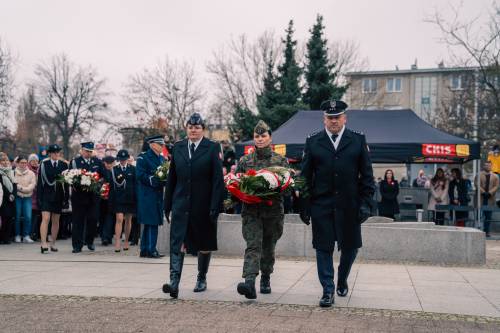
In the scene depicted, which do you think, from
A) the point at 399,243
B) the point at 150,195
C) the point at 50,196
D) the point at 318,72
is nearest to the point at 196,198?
the point at 150,195

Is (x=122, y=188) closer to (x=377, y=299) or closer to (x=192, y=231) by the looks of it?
(x=192, y=231)

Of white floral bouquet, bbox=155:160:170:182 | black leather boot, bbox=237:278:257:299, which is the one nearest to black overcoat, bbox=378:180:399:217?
white floral bouquet, bbox=155:160:170:182

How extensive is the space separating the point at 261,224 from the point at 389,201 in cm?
1224

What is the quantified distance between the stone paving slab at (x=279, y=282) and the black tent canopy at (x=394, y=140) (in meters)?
6.89

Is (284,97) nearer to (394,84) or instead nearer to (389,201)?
(389,201)

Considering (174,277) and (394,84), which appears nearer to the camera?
(174,277)

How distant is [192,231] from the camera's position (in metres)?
7.28

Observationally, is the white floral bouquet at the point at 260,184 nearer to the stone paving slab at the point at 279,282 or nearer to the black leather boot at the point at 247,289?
the black leather boot at the point at 247,289

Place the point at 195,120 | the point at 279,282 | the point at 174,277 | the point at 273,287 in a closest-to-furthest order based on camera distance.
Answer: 1. the point at 174,277
2. the point at 195,120
3. the point at 273,287
4. the point at 279,282

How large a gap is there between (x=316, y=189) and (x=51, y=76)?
6307cm

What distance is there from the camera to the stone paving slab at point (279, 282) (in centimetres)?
708

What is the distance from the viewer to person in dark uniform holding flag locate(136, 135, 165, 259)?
36.5 ft

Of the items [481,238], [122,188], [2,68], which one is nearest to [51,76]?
[2,68]

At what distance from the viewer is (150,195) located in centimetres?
1126
